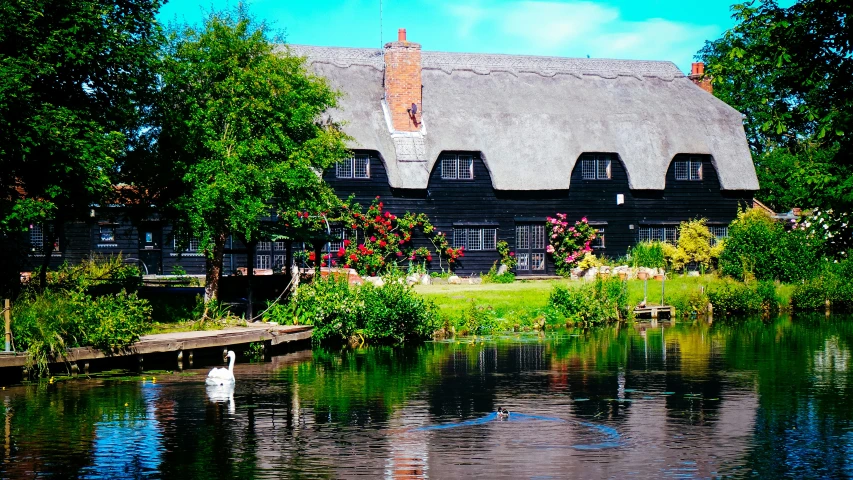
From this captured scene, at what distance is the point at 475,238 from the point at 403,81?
24.6 feet

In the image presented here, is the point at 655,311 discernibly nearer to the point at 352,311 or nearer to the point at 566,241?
the point at 566,241

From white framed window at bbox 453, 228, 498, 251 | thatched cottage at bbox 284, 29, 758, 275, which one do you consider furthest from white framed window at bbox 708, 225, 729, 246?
white framed window at bbox 453, 228, 498, 251

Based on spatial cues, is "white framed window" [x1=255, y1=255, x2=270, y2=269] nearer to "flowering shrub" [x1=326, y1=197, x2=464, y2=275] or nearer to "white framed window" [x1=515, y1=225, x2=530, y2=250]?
"flowering shrub" [x1=326, y1=197, x2=464, y2=275]

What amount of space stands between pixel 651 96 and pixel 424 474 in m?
40.3

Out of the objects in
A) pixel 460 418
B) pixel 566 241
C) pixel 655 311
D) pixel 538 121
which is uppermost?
pixel 538 121

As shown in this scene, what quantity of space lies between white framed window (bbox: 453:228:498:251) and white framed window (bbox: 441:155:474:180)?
7.57ft

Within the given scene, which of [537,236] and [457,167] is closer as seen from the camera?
[457,167]

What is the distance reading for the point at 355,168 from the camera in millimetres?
46969

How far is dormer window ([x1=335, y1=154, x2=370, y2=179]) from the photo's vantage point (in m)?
46.8

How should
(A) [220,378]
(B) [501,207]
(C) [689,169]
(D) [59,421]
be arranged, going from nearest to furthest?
(D) [59,421]
(A) [220,378]
(B) [501,207]
(C) [689,169]

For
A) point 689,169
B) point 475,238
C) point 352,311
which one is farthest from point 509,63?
point 352,311

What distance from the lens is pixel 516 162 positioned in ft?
159

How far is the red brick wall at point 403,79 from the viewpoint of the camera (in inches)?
1891

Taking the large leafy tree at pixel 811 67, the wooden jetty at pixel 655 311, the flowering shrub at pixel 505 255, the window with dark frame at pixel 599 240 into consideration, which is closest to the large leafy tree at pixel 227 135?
the large leafy tree at pixel 811 67
